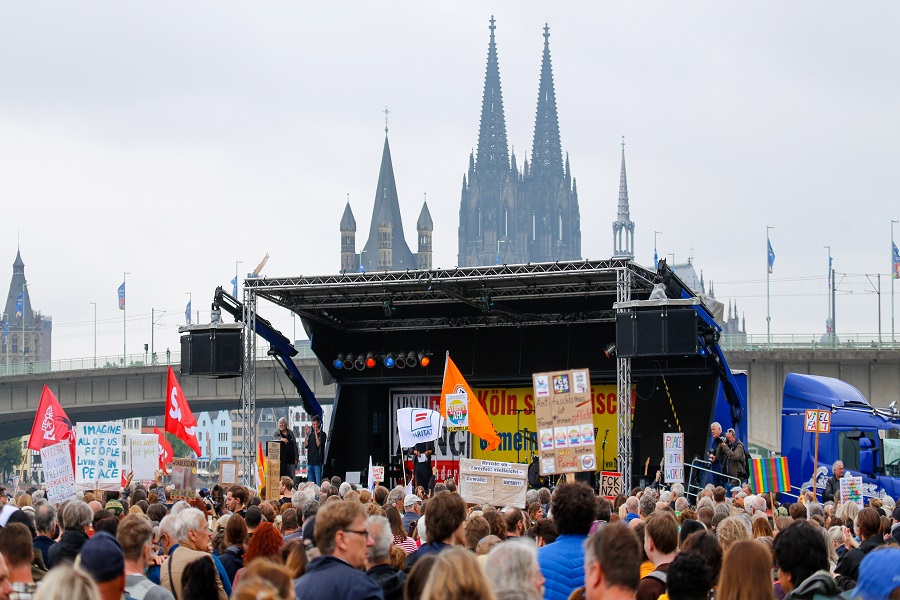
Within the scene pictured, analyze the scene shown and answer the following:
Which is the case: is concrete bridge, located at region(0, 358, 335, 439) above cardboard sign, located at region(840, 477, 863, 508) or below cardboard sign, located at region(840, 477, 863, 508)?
above

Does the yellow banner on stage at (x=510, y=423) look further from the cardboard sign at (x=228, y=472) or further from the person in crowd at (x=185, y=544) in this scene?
the person in crowd at (x=185, y=544)

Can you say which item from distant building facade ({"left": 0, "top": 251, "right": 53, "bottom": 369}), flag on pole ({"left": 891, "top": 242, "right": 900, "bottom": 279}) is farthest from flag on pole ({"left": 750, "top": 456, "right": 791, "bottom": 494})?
distant building facade ({"left": 0, "top": 251, "right": 53, "bottom": 369})

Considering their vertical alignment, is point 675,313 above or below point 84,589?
above

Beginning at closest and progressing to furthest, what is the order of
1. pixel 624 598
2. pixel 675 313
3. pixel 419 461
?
pixel 624 598 → pixel 675 313 → pixel 419 461

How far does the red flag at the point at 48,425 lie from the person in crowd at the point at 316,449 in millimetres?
6072

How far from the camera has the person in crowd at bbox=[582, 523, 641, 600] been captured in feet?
15.8

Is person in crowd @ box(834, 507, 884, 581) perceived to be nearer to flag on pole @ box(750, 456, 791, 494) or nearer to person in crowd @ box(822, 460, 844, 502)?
person in crowd @ box(822, 460, 844, 502)

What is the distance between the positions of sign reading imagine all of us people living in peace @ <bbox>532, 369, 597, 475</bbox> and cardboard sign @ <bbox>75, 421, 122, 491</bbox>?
5549 mm

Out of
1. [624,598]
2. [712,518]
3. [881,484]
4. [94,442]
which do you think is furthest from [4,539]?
[881,484]

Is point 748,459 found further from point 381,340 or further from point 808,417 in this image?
point 381,340

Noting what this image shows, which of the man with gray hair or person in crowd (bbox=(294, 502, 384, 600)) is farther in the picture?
the man with gray hair

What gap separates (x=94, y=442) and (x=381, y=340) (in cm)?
977

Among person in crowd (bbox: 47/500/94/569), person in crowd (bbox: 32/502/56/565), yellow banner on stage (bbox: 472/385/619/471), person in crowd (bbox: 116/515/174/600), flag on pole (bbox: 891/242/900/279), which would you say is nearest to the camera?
person in crowd (bbox: 116/515/174/600)

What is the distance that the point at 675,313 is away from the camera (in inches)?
771
